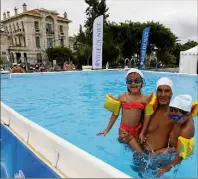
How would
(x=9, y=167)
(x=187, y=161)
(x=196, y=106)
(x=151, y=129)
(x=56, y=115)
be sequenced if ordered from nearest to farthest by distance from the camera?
(x=196, y=106) → (x=151, y=129) → (x=9, y=167) → (x=187, y=161) → (x=56, y=115)

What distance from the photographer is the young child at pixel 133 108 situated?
117 inches

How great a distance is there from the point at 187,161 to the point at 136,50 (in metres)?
31.5

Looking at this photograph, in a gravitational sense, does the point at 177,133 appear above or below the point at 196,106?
below

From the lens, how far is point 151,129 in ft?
9.41

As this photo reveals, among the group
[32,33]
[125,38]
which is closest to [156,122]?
[125,38]

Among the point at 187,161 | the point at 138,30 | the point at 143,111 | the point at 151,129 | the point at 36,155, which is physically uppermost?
the point at 138,30

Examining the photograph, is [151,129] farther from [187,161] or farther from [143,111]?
[187,161]

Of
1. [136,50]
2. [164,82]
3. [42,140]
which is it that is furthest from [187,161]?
[136,50]

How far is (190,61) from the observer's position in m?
17.0

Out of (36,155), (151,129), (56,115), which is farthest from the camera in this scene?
(56,115)

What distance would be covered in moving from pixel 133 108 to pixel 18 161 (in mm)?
1529

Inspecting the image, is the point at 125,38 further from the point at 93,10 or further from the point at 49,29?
the point at 49,29

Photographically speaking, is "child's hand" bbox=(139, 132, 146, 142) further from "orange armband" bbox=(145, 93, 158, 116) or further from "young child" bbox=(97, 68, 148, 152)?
"orange armband" bbox=(145, 93, 158, 116)

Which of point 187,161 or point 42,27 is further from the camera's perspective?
point 42,27
